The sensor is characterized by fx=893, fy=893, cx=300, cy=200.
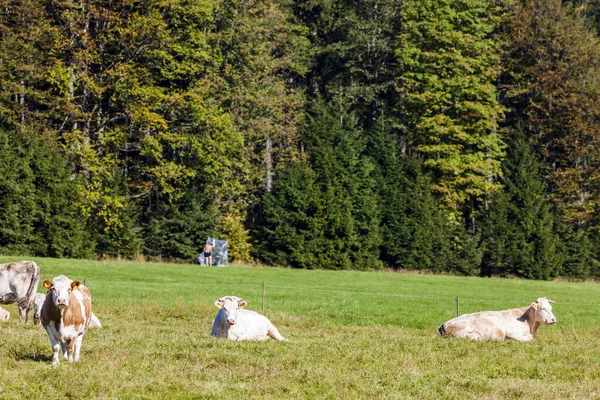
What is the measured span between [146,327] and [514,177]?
141 ft

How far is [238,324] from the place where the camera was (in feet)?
59.6

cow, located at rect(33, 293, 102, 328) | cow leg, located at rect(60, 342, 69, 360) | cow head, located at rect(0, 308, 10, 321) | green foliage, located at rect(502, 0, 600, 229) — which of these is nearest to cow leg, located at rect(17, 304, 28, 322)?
cow, located at rect(33, 293, 102, 328)

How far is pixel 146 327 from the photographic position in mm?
19625

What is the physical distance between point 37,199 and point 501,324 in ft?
108

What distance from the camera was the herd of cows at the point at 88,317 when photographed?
13906mm

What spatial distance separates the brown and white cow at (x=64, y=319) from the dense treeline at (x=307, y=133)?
105ft

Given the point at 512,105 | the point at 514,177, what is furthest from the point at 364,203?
the point at 512,105

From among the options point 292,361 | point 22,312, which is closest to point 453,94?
point 22,312

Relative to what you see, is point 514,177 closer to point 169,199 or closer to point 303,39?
point 303,39

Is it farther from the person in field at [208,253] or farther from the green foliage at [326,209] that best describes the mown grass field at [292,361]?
the green foliage at [326,209]

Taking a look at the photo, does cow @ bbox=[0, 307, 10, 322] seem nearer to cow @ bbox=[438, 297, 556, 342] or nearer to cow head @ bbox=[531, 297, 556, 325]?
cow @ bbox=[438, 297, 556, 342]

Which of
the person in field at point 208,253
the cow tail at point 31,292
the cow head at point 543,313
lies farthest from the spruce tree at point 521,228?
the cow tail at point 31,292

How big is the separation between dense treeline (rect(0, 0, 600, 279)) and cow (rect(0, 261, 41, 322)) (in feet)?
78.7

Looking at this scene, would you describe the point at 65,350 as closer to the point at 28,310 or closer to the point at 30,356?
the point at 30,356
